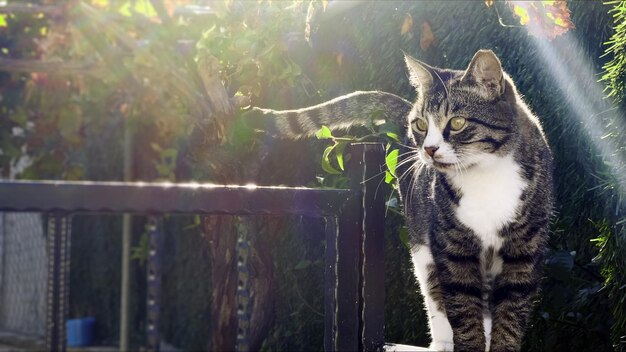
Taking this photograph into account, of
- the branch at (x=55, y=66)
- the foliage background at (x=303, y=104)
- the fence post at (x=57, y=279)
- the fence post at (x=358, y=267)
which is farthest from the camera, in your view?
the branch at (x=55, y=66)

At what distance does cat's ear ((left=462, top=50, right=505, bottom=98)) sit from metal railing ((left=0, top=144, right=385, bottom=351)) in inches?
16.9

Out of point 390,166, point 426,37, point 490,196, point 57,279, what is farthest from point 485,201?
point 57,279

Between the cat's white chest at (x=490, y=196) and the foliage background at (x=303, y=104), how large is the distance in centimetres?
28

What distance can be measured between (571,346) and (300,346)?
1.54 meters

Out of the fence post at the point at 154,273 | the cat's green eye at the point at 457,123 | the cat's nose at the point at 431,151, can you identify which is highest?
the cat's green eye at the point at 457,123

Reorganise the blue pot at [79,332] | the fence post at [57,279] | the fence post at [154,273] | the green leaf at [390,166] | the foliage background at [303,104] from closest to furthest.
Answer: the fence post at [57,279] < the fence post at [154,273] < the green leaf at [390,166] < the foliage background at [303,104] < the blue pot at [79,332]

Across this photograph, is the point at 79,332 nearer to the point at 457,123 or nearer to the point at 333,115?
the point at 333,115

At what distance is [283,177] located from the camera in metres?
4.19

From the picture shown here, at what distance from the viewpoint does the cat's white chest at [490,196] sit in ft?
7.73

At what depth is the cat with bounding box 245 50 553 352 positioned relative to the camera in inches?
93.6

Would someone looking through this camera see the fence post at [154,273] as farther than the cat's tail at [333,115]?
No

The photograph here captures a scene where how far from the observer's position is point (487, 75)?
7.88ft

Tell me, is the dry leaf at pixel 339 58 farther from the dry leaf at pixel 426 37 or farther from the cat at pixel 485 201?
the cat at pixel 485 201

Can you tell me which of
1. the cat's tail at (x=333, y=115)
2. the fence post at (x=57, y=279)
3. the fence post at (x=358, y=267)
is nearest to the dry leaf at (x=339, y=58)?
the cat's tail at (x=333, y=115)
